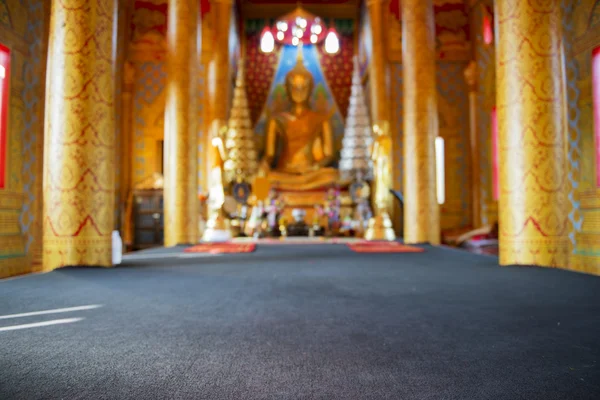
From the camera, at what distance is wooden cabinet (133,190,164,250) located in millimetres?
11961

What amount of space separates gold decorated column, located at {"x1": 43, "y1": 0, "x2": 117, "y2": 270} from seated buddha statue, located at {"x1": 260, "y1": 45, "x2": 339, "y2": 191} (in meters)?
10.2

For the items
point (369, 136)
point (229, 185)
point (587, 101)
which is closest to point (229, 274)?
point (587, 101)

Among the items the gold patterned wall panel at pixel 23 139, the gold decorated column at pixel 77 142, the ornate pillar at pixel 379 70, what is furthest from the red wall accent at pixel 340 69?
the gold decorated column at pixel 77 142

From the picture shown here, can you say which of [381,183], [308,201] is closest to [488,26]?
[381,183]

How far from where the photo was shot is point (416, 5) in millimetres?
8570

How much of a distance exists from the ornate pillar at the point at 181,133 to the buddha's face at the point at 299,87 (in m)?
6.76

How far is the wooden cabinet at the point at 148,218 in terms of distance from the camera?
11961 mm

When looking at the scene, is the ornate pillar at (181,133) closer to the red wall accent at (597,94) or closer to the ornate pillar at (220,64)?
the ornate pillar at (220,64)

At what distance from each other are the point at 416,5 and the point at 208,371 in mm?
8852

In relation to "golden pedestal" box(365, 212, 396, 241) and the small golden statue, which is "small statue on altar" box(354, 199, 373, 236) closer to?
"golden pedestal" box(365, 212, 396, 241)

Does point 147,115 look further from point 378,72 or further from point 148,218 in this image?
point 378,72

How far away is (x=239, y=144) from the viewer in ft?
42.5

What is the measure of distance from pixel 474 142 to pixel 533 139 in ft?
28.1

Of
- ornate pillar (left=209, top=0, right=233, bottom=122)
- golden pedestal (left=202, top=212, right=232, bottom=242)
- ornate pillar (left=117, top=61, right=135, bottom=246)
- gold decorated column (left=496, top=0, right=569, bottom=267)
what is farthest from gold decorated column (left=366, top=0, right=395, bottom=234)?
gold decorated column (left=496, top=0, right=569, bottom=267)
